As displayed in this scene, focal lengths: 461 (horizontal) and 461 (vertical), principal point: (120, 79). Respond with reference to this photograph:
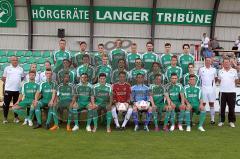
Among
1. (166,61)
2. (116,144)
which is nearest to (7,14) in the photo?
(166,61)

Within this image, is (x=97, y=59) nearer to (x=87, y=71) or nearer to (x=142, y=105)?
(x=87, y=71)

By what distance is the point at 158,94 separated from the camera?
11.0m

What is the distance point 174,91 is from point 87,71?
220 cm

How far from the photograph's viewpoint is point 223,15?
23188 millimetres

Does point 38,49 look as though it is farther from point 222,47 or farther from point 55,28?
point 222,47

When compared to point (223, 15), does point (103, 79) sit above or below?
below

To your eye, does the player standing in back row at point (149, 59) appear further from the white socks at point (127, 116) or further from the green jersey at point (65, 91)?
A: the green jersey at point (65, 91)

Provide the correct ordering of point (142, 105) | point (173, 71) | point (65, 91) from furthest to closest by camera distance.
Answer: point (173, 71)
point (65, 91)
point (142, 105)

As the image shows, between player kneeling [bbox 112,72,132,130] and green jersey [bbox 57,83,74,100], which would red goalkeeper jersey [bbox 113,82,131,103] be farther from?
green jersey [bbox 57,83,74,100]

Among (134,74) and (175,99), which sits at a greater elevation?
(134,74)

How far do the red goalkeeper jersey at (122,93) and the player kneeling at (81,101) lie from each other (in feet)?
1.94

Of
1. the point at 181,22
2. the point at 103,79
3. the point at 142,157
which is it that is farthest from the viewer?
the point at 181,22

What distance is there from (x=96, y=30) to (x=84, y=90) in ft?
41.7

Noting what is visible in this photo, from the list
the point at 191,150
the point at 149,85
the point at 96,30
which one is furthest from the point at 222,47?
the point at 191,150
